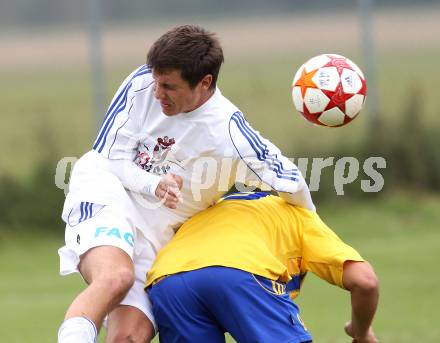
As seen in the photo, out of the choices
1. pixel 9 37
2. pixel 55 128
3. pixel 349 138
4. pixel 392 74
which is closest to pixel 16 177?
pixel 55 128

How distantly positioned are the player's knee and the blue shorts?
0.26 meters

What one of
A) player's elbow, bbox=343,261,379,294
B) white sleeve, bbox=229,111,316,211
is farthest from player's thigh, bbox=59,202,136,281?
player's elbow, bbox=343,261,379,294

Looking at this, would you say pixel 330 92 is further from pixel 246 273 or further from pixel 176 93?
pixel 246 273

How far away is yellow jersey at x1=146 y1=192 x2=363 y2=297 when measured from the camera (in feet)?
18.7

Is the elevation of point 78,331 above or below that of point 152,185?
below

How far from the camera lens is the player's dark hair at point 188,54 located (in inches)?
225

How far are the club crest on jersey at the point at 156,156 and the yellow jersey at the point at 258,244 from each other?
0.33 meters

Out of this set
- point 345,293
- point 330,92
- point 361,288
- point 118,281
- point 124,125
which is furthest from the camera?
point 345,293

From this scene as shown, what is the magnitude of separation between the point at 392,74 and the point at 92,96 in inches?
183

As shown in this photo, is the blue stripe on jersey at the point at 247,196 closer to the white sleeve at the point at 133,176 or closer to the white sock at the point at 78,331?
the white sleeve at the point at 133,176

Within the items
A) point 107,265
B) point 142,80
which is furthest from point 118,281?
point 142,80

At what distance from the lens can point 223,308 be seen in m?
5.66

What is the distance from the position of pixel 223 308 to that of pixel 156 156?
2.97ft

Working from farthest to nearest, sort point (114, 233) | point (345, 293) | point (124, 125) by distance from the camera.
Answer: point (345, 293), point (124, 125), point (114, 233)
